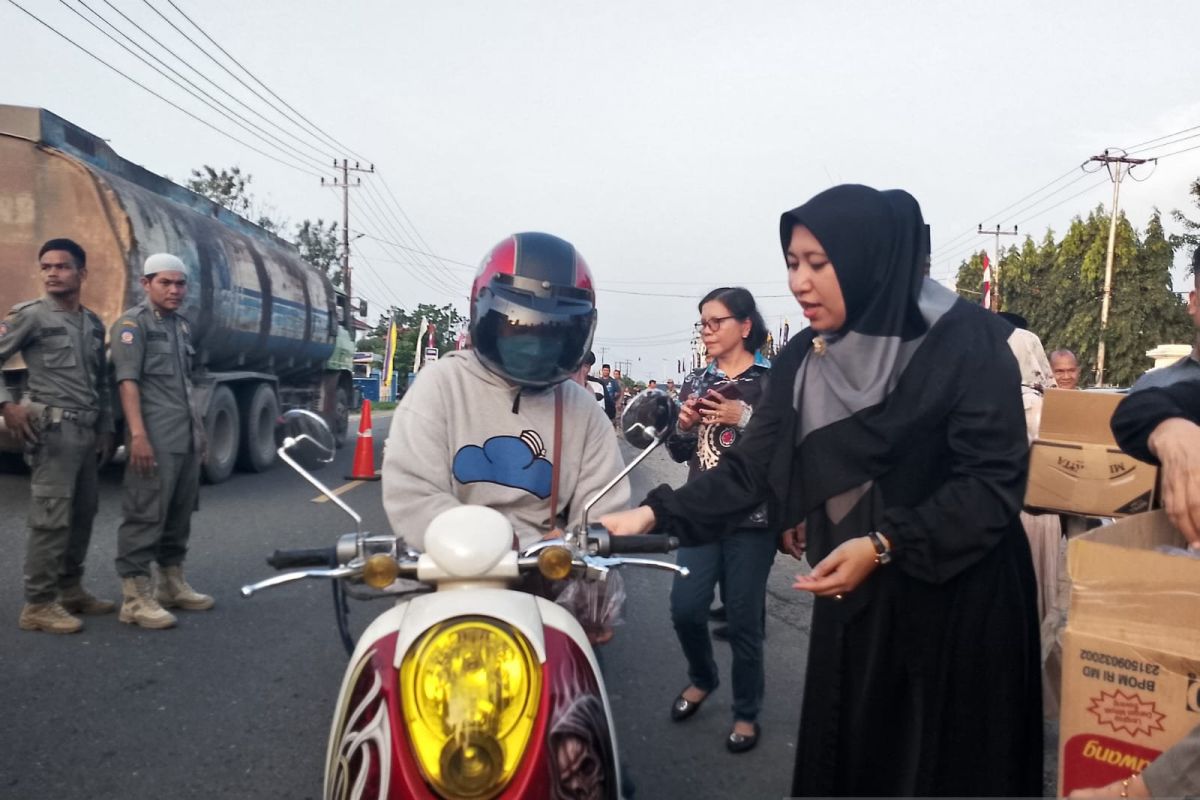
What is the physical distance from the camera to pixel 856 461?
2.06 meters

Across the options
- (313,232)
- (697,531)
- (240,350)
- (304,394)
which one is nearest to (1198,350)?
(697,531)

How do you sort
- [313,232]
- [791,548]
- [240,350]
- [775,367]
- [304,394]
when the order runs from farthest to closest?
[313,232]
[304,394]
[240,350]
[791,548]
[775,367]

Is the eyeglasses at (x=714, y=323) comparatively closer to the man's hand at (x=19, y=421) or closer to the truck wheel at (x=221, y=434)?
the man's hand at (x=19, y=421)

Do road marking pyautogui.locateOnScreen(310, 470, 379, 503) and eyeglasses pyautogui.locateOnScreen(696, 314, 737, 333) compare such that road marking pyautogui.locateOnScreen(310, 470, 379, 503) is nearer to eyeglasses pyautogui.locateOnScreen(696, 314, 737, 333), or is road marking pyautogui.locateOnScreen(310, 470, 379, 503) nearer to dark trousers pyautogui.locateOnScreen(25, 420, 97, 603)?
dark trousers pyautogui.locateOnScreen(25, 420, 97, 603)

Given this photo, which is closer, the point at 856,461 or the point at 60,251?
the point at 856,461

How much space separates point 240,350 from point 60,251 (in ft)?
23.8

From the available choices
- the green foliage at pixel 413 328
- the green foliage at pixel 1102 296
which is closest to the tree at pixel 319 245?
the green foliage at pixel 413 328

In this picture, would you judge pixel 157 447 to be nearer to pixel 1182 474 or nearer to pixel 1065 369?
pixel 1182 474

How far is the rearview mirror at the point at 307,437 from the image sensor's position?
2219 millimetres

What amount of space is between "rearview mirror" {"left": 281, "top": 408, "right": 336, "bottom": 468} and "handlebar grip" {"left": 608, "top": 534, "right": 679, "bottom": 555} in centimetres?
70

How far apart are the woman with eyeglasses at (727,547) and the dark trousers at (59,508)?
11.0 ft

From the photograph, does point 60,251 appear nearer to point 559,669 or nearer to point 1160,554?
point 559,669

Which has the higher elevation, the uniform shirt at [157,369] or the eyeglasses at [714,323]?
the eyeglasses at [714,323]

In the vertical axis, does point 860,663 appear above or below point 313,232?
below
